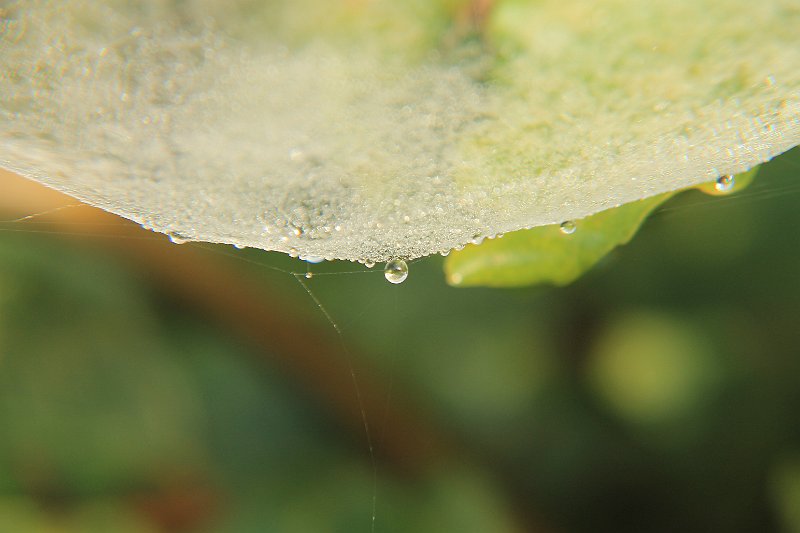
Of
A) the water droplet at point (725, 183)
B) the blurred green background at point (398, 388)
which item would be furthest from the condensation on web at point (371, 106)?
the blurred green background at point (398, 388)

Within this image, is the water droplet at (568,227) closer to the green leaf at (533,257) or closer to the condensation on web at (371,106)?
the green leaf at (533,257)

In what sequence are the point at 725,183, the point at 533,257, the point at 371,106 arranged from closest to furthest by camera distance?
1. the point at 371,106
2. the point at 725,183
3. the point at 533,257

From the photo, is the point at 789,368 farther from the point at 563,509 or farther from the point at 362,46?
the point at 362,46

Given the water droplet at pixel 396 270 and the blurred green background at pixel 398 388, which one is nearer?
the water droplet at pixel 396 270

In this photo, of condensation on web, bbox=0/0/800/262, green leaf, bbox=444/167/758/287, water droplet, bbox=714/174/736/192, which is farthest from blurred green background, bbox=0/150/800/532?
condensation on web, bbox=0/0/800/262

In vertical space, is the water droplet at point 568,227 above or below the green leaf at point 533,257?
above

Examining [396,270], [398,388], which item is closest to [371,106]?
[396,270]

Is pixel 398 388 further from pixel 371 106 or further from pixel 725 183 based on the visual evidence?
pixel 371 106

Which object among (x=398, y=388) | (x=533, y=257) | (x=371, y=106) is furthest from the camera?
(x=398, y=388)
